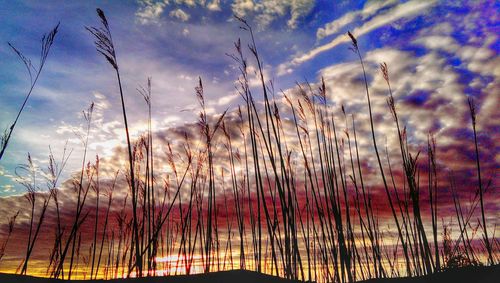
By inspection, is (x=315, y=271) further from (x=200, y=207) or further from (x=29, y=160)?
(x=29, y=160)

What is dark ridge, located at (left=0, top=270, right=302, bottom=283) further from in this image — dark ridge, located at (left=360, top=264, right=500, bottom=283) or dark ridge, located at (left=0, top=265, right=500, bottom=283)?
dark ridge, located at (left=360, top=264, right=500, bottom=283)

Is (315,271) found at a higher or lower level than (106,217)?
lower

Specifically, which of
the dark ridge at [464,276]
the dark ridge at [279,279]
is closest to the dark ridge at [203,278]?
the dark ridge at [279,279]

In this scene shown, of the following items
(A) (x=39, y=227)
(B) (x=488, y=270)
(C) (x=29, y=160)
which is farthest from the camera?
(C) (x=29, y=160)

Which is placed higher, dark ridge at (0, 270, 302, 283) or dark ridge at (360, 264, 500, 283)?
dark ridge at (0, 270, 302, 283)

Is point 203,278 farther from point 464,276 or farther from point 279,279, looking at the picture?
point 464,276

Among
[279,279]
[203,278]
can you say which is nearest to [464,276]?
[279,279]

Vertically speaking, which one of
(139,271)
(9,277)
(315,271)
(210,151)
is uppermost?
(210,151)

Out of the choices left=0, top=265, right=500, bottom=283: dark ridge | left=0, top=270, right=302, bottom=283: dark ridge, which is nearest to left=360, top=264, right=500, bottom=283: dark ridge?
left=0, top=265, right=500, bottom=283: dark ridge

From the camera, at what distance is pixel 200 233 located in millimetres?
3639

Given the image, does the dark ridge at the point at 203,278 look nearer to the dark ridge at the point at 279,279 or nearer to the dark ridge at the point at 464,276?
the dark ridge at the point at 279,279

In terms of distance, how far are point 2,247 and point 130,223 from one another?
7.67 feet

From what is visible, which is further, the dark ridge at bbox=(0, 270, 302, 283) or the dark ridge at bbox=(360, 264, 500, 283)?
the dark ridge at bbox=(360, 264, 500, 283)

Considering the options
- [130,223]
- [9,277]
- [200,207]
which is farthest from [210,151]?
[9,277]
